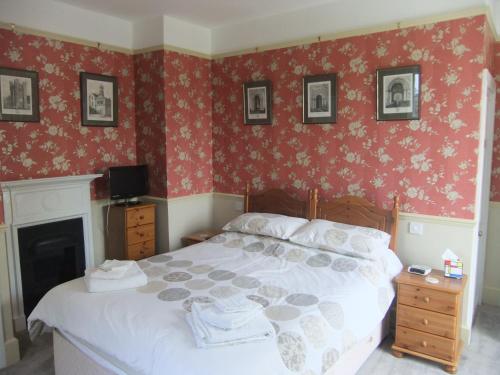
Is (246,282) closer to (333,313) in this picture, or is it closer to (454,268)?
(333,313)

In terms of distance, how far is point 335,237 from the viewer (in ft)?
10.3

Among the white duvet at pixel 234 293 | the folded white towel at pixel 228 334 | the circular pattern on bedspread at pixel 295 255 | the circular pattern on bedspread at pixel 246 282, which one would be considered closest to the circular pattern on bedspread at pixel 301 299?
the white duvet at pixel 234 293

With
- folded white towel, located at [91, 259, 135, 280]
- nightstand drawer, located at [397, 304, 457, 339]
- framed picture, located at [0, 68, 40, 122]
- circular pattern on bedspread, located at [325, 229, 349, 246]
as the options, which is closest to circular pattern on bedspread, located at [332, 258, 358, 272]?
circular pattern on bedspread, located at [325, 229, 349, 246]

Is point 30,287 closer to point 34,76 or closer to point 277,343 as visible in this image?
point 34,76

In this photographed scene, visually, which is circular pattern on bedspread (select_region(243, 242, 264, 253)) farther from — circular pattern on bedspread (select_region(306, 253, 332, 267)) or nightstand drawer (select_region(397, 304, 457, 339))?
nightstand drawer (select_region(397, 304, 457, 339))

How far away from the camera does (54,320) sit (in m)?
2.42

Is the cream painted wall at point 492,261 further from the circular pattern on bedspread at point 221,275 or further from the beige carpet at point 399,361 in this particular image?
the circular pattern on bedspread at point 221,275

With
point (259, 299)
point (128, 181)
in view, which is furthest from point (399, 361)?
point (128, 181)

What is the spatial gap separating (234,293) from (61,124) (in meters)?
2.29

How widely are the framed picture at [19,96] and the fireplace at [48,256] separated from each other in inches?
36.3

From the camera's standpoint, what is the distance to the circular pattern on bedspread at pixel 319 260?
298 cm

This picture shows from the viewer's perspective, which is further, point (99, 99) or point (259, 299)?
point (99, 99)

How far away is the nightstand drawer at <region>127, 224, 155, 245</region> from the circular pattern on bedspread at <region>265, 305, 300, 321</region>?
2004 mm

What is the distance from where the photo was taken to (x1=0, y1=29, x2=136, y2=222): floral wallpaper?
323 cm
